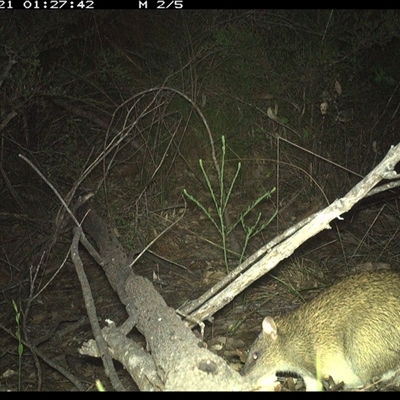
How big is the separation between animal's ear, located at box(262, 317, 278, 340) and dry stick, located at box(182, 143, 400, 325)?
1.83 feet

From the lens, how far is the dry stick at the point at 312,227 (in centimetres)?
328

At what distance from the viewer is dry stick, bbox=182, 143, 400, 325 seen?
129 inches

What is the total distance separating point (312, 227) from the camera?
3.36 m

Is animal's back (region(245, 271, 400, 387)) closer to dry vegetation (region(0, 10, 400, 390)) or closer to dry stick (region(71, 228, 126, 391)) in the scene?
dry vegetation (region(0, 10, 400, 390))

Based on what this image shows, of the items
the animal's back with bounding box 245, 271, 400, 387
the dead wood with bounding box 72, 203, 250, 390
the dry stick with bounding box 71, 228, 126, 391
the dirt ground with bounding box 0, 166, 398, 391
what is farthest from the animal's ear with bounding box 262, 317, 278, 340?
the dry stick with bounding box 71, 228, 126, 391

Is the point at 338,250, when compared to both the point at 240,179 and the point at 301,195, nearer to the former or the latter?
the point at 301,195

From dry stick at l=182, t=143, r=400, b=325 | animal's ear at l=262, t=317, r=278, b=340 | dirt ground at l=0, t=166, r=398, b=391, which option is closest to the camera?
dry stick at l=182, t=143, r=400, b=325

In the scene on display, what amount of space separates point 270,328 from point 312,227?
3.09 ft

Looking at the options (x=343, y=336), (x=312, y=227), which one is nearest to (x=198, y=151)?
(x=343, y=336)

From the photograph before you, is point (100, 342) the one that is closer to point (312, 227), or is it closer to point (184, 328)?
point (184, 328)

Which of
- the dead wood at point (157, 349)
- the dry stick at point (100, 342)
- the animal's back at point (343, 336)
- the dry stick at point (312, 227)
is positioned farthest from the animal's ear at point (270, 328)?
the dry stick at point (100, 342)

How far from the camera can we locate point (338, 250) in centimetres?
569
